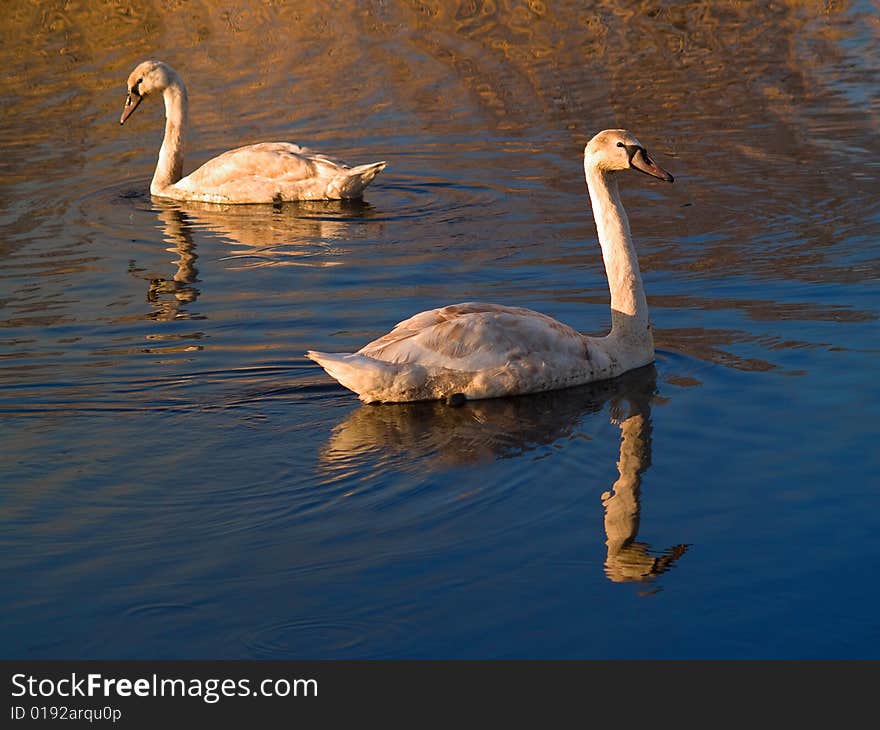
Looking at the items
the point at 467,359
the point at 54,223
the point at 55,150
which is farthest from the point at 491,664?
the point at 55,150

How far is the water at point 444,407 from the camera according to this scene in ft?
24.3

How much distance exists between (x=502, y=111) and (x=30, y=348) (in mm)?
11162

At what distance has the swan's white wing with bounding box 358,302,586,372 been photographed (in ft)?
33.5

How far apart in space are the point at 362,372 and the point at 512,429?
3.29 ft

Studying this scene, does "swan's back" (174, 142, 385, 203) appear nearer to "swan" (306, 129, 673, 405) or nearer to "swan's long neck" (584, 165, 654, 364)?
"swan's long neck" (584, 165, 654, 364)

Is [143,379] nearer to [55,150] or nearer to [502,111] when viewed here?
[55,150]

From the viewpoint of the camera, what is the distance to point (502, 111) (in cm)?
2175

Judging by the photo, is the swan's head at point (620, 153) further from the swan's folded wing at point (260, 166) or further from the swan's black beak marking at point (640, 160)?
the swan's folded wing at point (260, 166)

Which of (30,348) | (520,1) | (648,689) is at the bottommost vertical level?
(648,689)

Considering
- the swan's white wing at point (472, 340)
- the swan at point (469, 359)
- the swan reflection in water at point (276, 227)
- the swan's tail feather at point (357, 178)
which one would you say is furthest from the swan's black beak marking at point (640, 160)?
the swan's tail feather at point (357, 178)

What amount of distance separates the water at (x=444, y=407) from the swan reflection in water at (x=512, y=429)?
0.10 ft

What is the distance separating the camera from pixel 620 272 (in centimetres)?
1118

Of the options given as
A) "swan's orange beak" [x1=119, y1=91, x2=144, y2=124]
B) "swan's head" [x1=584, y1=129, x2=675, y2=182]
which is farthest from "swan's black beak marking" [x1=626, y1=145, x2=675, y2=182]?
Answer: "swan's orange beak" [x1=119, y1=91, x2=144, y2=124]

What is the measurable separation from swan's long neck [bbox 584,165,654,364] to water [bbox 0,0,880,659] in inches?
16.4
